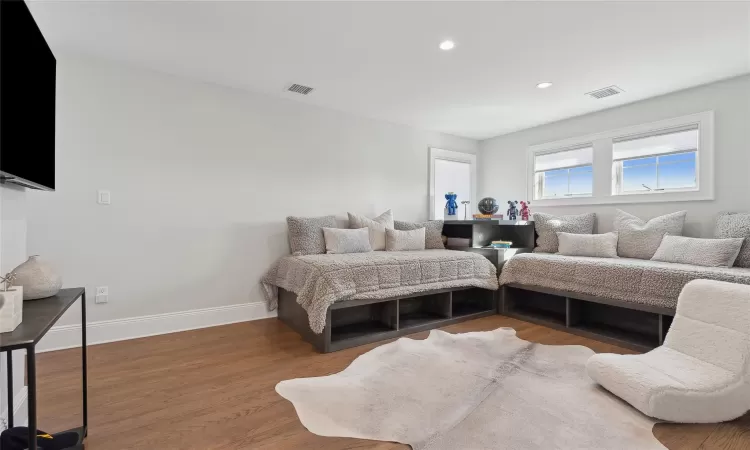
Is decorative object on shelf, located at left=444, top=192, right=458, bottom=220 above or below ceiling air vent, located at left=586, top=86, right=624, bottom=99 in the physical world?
below

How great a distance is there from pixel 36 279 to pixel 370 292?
1993 millimetres

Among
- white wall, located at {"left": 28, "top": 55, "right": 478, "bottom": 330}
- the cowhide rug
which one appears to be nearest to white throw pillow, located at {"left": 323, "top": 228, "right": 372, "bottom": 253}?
white wall, located at {"left": 28, "top": 55, "right": 478, "bottom": 330}

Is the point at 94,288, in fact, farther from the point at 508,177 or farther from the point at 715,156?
the point at 715,156

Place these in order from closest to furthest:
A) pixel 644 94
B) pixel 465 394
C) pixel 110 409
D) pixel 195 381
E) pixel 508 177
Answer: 1. pixel 110 409
2. pixel 465 394
3. pixel 195 381
4. pixel 644 94
5. pixel 508 177

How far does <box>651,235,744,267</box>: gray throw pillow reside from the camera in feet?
8.82

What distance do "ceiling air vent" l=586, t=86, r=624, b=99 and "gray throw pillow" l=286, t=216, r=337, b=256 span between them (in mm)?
3025

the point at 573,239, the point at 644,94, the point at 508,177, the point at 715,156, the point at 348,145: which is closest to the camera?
the point at 715,156

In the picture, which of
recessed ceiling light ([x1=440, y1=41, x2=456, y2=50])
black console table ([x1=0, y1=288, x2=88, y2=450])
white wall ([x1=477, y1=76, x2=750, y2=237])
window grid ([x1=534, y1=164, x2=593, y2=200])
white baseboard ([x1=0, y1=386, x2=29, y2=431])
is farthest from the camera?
window grid ([x1=534, y1=164, x2=593, y2=200])

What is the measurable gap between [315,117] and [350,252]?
5.14 feet

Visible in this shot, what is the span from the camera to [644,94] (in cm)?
338

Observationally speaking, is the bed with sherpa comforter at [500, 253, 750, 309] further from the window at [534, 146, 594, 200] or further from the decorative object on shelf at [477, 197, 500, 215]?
the window at [534, 146, 594, 200]

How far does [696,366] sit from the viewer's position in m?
1.81

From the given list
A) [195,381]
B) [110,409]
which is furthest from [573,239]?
[110,409]

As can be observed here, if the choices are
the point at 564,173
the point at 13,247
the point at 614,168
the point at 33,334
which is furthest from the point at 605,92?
the point at 13,247
